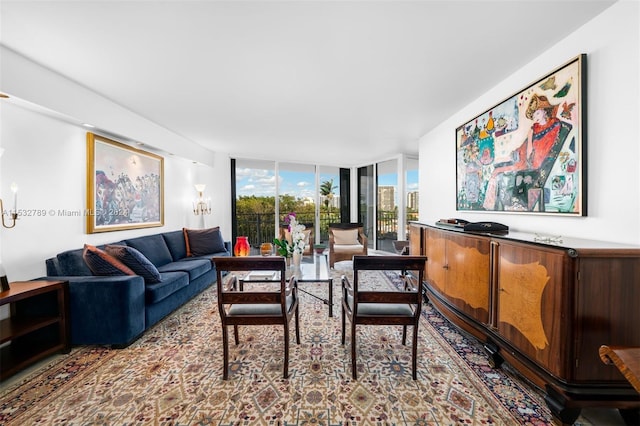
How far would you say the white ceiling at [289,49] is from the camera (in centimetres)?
156

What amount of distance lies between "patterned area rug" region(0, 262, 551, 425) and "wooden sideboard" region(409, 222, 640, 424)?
265 mm

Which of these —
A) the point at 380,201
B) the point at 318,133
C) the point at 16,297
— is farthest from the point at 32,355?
the point at 380,201

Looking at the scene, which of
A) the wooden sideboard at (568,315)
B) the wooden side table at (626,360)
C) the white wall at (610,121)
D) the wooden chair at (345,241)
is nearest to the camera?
the wooden side table at (626,360)

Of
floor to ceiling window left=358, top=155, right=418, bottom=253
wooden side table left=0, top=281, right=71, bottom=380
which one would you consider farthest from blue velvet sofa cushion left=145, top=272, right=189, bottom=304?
floor to ceiling window left=358, top=155, right=418, bottom=253

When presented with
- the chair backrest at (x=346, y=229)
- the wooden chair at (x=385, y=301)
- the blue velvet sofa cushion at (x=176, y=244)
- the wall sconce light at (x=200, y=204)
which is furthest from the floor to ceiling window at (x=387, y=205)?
the blue velvet sofa cushion at (x=176, y=244)

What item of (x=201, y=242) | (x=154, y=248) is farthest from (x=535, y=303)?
(x=201, y=242)

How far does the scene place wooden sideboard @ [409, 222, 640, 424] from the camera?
1.34 metres

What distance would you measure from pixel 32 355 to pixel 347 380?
2455mm

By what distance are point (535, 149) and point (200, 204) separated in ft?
17.3

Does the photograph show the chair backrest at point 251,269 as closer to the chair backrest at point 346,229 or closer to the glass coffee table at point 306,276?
the glass coffee table at point 306,276

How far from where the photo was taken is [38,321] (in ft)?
6.57

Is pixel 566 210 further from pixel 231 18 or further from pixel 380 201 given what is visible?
pixel 380 201

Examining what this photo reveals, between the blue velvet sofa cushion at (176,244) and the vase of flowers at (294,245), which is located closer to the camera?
the vase of flowers at (294,245)

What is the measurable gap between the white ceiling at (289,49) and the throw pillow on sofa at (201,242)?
6.61 feet
